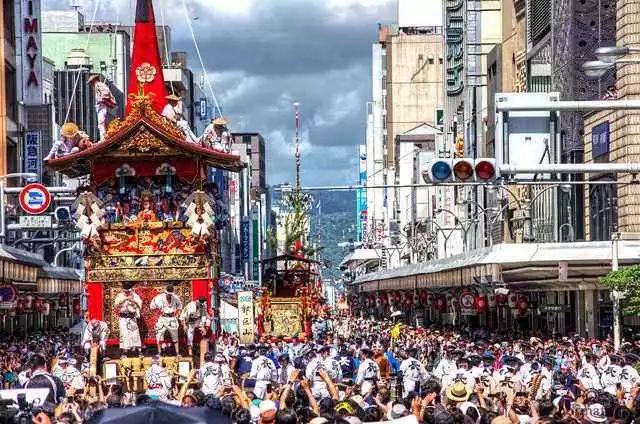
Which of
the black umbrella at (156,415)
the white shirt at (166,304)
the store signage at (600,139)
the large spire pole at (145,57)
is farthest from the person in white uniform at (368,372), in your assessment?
the store signage at (600,139)

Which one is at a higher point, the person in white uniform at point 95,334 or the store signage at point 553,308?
the person in white uniform at point 95,334

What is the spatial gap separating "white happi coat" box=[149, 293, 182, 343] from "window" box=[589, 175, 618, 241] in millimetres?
27905

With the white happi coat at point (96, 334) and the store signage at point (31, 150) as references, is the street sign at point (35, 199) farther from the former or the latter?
the store signage at point (31, 150)

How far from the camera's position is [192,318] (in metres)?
32.2

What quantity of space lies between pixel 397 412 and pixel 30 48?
215 ft

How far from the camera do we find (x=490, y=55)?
92.9 metres

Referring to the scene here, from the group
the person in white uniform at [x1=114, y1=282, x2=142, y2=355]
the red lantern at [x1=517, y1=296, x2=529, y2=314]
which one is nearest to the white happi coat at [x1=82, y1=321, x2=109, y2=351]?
the person in white uniform at [x1=114, y1=282, x2=142, y2=355]

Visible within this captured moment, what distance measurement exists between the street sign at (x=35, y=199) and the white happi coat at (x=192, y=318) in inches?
886

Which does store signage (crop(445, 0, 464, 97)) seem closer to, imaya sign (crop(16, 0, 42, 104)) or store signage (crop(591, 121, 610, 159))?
imaya sign (crop(16, 0, 42, 104))

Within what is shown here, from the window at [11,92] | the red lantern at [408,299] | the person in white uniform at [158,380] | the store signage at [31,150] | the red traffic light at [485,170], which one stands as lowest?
the red lantern at [408,299]

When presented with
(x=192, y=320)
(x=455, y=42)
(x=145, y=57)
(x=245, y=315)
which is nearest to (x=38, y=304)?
(x=245, y=315)

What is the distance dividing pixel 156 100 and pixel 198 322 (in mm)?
5280

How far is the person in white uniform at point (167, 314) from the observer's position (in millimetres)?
31953

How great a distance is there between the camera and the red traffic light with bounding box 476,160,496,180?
85.5ft
